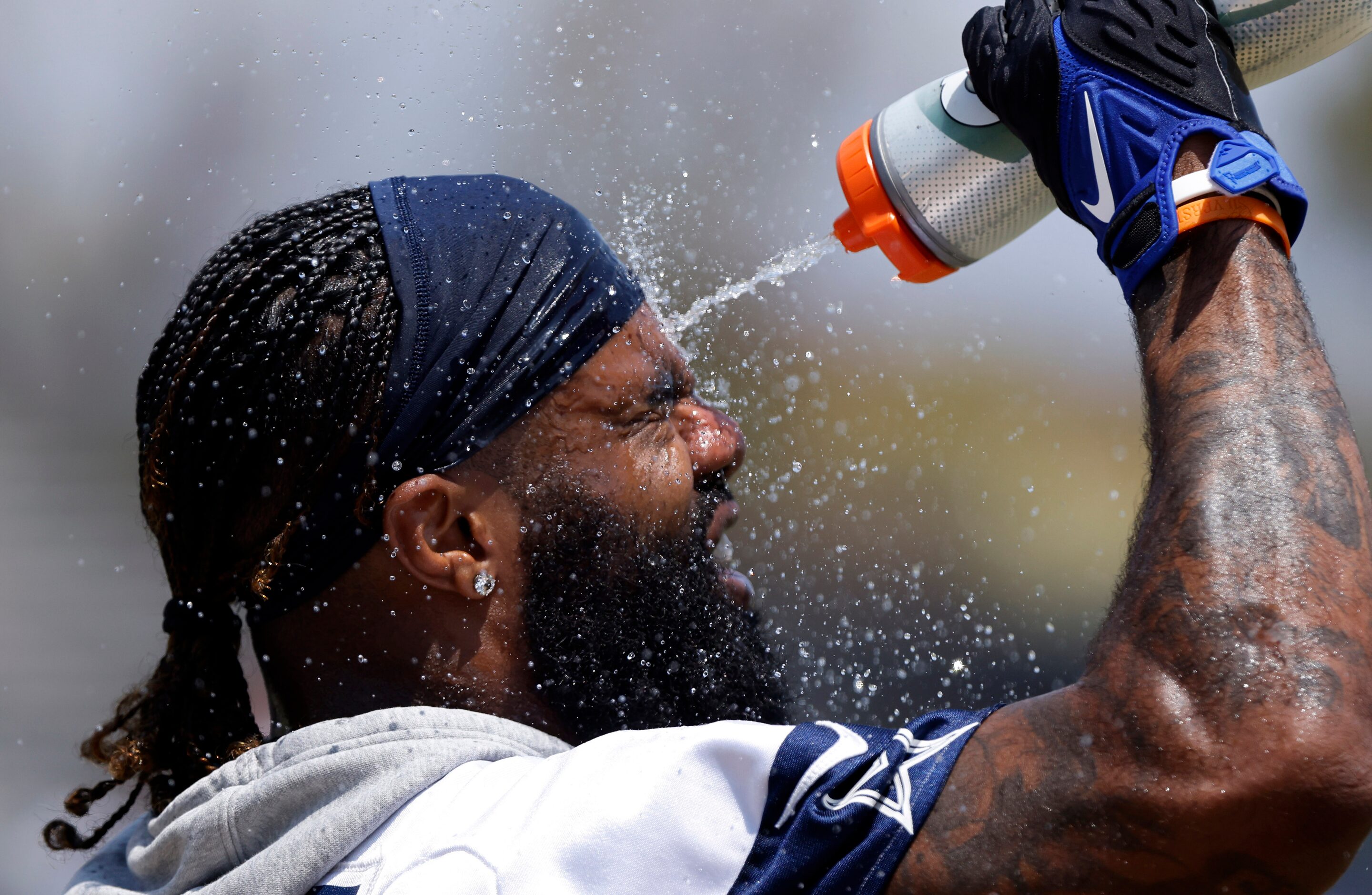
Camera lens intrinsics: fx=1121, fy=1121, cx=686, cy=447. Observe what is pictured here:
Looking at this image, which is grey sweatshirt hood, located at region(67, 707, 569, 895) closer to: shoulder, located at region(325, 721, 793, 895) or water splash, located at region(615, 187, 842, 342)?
shoulder, located at region(325, 721, 793, 895)

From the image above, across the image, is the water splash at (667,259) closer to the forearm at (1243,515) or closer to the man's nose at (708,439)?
the man's nose at (708,439)

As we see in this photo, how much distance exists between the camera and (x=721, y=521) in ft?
7.57

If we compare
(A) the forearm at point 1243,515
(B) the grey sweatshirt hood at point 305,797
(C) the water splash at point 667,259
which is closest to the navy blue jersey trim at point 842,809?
(A) the forearm at point 1243,515

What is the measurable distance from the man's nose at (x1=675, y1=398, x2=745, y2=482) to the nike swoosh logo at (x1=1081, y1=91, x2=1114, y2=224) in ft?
3.08

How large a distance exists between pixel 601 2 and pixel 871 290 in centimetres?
226

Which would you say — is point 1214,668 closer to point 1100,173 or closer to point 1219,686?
point 1219,686

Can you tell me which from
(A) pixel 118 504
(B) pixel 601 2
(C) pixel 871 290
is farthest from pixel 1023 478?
(A) pixel 118 504

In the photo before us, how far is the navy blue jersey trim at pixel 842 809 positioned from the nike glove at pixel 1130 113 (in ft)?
2.35

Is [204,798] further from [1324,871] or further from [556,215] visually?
[1324,871]

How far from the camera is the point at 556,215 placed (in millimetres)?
2242

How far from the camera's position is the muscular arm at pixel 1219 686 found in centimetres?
120

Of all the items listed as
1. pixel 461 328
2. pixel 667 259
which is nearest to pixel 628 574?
pixel 461 328

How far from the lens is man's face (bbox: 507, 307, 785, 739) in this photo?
6.61 ft

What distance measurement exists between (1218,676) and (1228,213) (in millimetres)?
620
